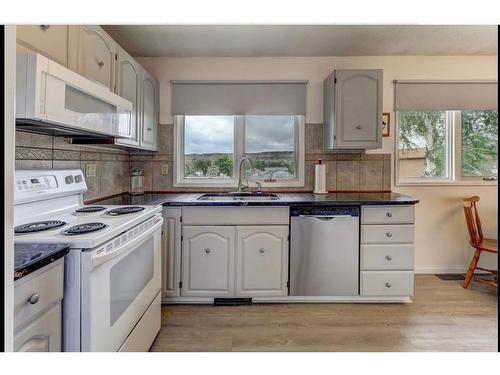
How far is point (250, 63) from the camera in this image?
10.1 ft

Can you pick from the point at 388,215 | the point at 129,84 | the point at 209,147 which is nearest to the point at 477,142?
the point at 388,215

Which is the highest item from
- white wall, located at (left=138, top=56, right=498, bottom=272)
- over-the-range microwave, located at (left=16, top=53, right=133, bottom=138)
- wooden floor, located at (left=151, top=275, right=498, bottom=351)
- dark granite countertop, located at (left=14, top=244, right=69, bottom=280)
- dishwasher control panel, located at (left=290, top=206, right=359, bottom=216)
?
white wall, located at (left=138, top=56, right=498, bottom=272)

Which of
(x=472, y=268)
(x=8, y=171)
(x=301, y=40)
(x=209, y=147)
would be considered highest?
(x=301, y=40)

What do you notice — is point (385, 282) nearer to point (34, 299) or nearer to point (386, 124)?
point (386, 124)

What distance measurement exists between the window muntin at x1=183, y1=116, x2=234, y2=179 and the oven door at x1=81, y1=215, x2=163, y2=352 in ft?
4.32

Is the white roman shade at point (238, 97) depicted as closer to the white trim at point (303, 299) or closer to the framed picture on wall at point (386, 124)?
the framed picture on wall at point (386, 124)

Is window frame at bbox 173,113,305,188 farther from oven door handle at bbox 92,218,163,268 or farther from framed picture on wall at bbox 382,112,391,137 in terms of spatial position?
oven door handle at bbox 92,218,163,268

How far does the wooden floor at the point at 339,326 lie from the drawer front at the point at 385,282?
117 millimetres

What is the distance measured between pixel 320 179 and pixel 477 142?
5.49ft

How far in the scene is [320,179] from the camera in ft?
9.69

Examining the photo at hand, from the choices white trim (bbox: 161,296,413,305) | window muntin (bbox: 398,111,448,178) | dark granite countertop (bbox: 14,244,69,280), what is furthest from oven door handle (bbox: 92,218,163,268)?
window muntin (bbox: 398,111,448,178)

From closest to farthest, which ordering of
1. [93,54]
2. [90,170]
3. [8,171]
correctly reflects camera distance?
[8,171] < [93,54] < [90,170]

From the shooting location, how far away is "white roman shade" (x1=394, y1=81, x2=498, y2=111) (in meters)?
3.07

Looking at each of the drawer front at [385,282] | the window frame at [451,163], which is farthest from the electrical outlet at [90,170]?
the window frame at [451,163]
